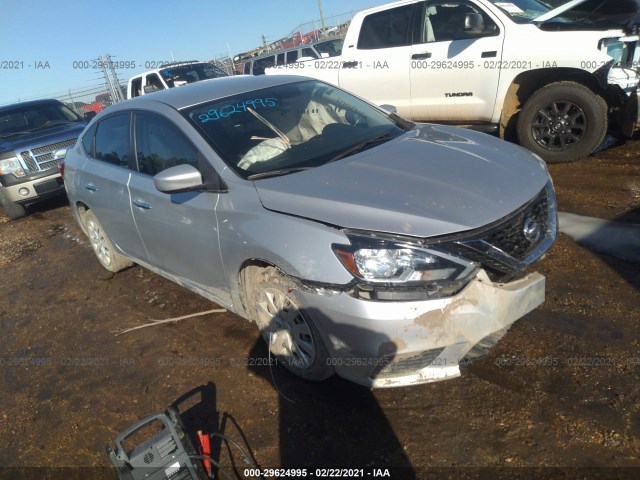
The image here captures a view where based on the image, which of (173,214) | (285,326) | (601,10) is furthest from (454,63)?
(285,326)

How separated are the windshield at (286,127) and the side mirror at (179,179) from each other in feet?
0.73

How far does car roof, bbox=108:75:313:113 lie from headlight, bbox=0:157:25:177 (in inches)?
182

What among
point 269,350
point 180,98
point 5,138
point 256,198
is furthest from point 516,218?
point 5,138

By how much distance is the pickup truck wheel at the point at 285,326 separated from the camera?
8.16ft

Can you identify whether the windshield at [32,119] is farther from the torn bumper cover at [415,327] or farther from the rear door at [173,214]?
the torn bumper cover at [415,327]

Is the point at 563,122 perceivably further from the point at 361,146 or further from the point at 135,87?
the point at 135,87

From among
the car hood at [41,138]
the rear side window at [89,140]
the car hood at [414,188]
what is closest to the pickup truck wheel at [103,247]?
the rear side window at [89,140]

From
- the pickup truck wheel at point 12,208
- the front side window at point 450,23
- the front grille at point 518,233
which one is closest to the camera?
the front grille at point 518,233

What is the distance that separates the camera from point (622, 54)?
4.79 meters

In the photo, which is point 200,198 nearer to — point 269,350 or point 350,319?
point 269,350

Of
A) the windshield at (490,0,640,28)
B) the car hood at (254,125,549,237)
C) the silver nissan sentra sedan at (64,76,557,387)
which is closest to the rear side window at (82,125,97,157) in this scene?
the silver nissan sentra sedan at (64,76,557,387)

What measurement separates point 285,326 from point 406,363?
2.49ft

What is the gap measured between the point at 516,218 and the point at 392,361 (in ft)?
3.09

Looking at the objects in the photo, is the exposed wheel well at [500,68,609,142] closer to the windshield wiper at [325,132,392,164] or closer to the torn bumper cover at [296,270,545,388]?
the windshield wiper at [325,132,392,164]
